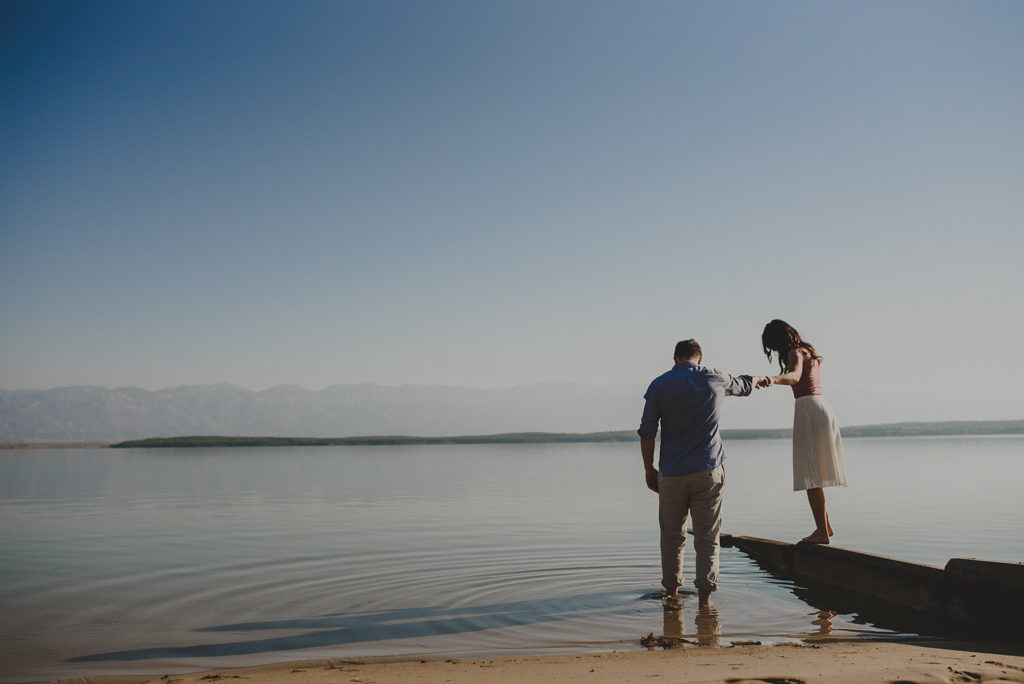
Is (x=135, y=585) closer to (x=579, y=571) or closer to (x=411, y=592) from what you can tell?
(x=411, y=592)

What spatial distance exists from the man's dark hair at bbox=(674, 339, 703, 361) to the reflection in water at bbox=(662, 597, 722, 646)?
2.49 m

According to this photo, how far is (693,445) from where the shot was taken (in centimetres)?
750

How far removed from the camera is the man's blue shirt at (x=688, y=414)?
24.5 ft

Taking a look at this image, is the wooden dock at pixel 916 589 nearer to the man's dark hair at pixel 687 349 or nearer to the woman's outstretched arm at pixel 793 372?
the woman's outstretched arm at pixel 793 372

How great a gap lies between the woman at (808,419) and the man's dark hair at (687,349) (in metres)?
0.91

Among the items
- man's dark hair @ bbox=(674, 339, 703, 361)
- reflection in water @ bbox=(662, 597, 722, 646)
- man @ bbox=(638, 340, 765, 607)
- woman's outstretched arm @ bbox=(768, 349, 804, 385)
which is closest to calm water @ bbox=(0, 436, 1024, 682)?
reflection in water @ bbox=(662, 597, 722, 646)

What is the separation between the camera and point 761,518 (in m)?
18.0

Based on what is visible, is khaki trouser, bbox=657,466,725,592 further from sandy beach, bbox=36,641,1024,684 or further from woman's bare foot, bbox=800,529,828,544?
woman's bare foot, bbox=800,529,828,544

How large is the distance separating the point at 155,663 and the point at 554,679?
346cm

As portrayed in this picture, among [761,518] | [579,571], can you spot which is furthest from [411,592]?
[761,518]

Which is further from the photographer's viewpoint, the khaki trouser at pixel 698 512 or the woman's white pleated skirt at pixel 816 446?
the woman's white pleated skirt at pixel 816 446

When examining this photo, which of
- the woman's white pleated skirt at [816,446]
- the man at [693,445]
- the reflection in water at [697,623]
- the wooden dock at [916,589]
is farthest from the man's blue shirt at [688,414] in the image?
the wooden dock at [916,589]

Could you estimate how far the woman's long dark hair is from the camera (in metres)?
8.19

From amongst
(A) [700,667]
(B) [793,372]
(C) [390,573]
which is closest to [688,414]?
(B) [793,372]
